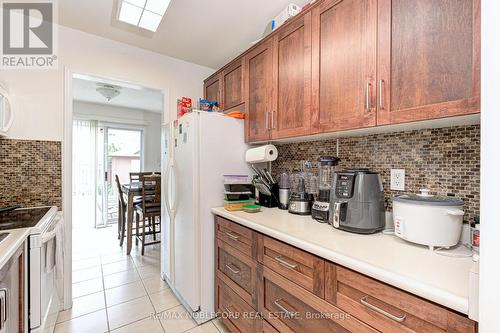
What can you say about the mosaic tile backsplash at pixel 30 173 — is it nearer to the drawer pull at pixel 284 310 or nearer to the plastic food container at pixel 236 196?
the plastic food container at pixel 236 196

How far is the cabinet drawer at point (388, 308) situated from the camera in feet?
2.16

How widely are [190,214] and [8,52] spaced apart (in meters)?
2.02

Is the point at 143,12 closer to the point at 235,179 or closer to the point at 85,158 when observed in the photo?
the point at 235,179

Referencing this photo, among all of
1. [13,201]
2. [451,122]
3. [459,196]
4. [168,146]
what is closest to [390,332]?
[459,196]

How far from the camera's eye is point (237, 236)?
62.1 inches

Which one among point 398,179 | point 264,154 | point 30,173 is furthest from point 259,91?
point 30,173

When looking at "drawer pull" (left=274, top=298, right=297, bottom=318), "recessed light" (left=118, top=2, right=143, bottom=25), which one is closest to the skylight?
"recessed light" (left=118, top=2, right=143, bottom=25)

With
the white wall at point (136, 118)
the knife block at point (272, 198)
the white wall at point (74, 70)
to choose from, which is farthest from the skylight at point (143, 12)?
the white wall at point (136, 118)

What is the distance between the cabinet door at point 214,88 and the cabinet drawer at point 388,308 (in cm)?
201

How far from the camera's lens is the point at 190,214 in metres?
1.87

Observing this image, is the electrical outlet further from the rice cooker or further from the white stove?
the white stove

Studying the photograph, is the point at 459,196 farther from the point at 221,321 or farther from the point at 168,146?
the point at 168,146

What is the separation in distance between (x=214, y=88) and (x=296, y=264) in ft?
6.83

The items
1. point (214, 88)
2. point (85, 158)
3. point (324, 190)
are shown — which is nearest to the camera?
point (324, 190)
